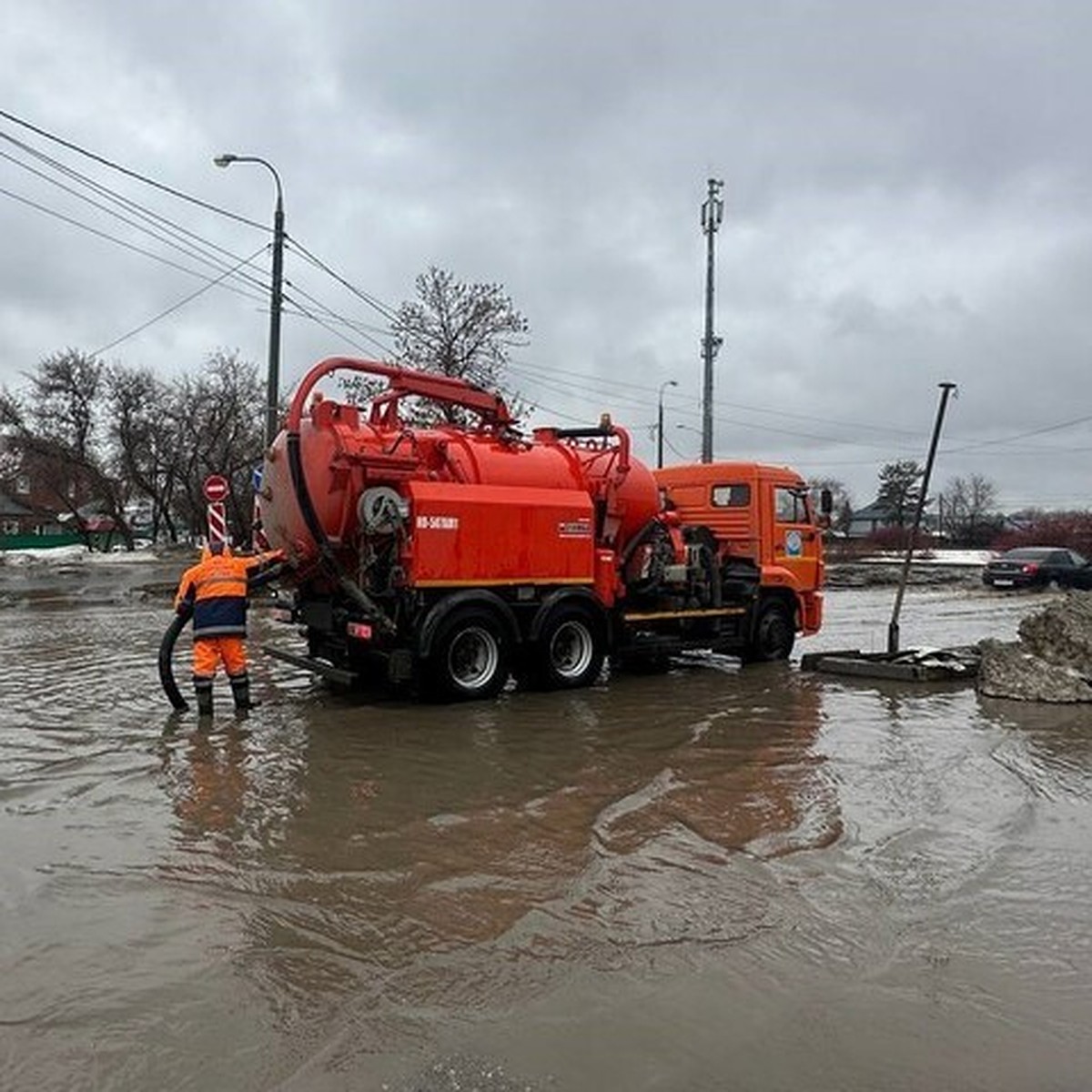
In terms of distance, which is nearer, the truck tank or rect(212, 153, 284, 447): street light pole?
the truck tank

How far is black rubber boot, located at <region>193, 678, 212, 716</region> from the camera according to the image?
950 cm

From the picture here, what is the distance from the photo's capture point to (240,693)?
985cm

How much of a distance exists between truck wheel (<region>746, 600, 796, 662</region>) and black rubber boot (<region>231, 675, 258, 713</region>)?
698 cm

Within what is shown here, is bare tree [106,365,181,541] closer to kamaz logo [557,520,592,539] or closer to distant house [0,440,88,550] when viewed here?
distant house [0,440,88,550]

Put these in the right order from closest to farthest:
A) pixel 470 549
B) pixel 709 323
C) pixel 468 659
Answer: pixel 470 549 < pixel 468 659 < pixel 709 323

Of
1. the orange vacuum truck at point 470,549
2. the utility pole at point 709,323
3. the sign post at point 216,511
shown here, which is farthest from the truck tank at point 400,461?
the utility pole at point 709,323

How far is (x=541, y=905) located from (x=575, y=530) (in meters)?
6.72

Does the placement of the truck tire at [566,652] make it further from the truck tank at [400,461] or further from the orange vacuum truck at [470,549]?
the truck tank at [400,461]

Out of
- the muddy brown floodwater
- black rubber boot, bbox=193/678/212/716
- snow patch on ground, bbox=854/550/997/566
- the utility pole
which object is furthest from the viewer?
snow patch on ground, bbox=854/550/997/566

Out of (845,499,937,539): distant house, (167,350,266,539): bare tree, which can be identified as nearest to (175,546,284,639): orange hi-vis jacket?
(167,350,266,539): bare tree

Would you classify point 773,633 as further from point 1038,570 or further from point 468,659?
point 1038,570

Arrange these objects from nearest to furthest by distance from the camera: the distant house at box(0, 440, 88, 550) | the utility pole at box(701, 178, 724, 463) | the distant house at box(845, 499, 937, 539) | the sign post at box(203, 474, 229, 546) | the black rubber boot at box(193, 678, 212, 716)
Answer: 1. the black rubber boot at box(193, 678, 212, 716)
2. the sign post at box(203, 474, 229, 546)
3. the utility pole at box(701, 178, 724, 463)
4. the distant house at box(0, 440, 88, 550)
5. the distant house at box(845, 499, 937, 539)

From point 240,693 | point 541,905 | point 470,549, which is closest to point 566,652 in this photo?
point 470,549

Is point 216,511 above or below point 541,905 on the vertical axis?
above
